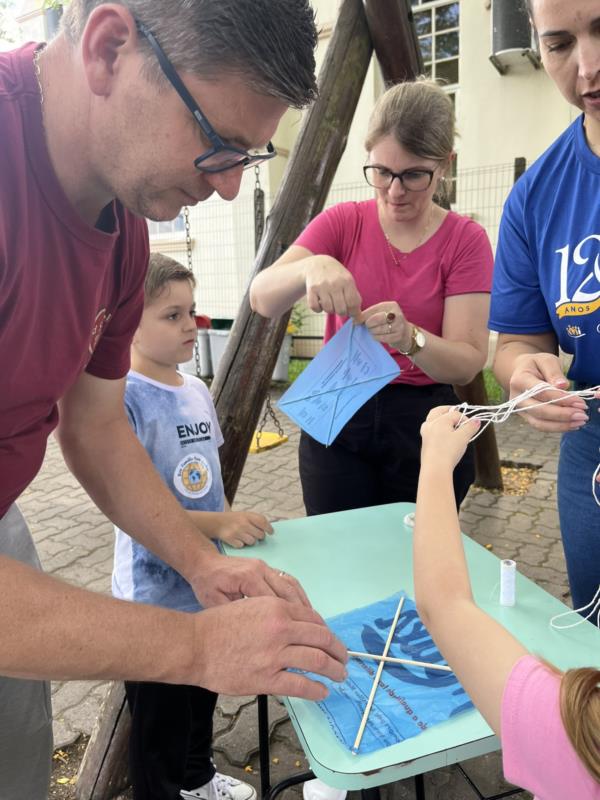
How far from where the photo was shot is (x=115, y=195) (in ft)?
3.73

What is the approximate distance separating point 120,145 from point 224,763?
2.12 metres

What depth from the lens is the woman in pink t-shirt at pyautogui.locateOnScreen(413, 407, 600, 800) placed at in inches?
32.4

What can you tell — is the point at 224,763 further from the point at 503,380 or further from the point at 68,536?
the point at 68,536

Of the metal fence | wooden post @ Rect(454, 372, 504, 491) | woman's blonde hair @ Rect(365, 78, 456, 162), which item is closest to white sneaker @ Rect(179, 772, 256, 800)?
woman's blonde hair @ Rect(365, 78, 456, 162)

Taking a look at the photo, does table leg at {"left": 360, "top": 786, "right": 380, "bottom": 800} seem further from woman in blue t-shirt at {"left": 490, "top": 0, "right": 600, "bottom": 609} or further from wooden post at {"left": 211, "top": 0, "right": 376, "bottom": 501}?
wooden post at {"left": 211, "top": 0, "right": 376, "bottom": 501}

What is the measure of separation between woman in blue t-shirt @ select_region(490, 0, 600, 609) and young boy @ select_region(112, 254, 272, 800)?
84cm

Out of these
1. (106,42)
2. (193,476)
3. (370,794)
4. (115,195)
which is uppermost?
A: (106,42)

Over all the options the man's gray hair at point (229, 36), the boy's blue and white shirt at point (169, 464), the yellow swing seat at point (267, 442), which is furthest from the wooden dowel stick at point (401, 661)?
the yellow swing seat at point (267, 442)

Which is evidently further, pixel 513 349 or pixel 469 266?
pixel 469 266

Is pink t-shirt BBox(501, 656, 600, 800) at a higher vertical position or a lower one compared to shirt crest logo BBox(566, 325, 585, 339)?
lower

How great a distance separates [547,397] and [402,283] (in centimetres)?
83

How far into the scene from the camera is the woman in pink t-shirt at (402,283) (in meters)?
1.83

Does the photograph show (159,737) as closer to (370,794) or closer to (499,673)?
(370,794)

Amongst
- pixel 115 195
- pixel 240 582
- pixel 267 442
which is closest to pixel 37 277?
pixel 115 195
